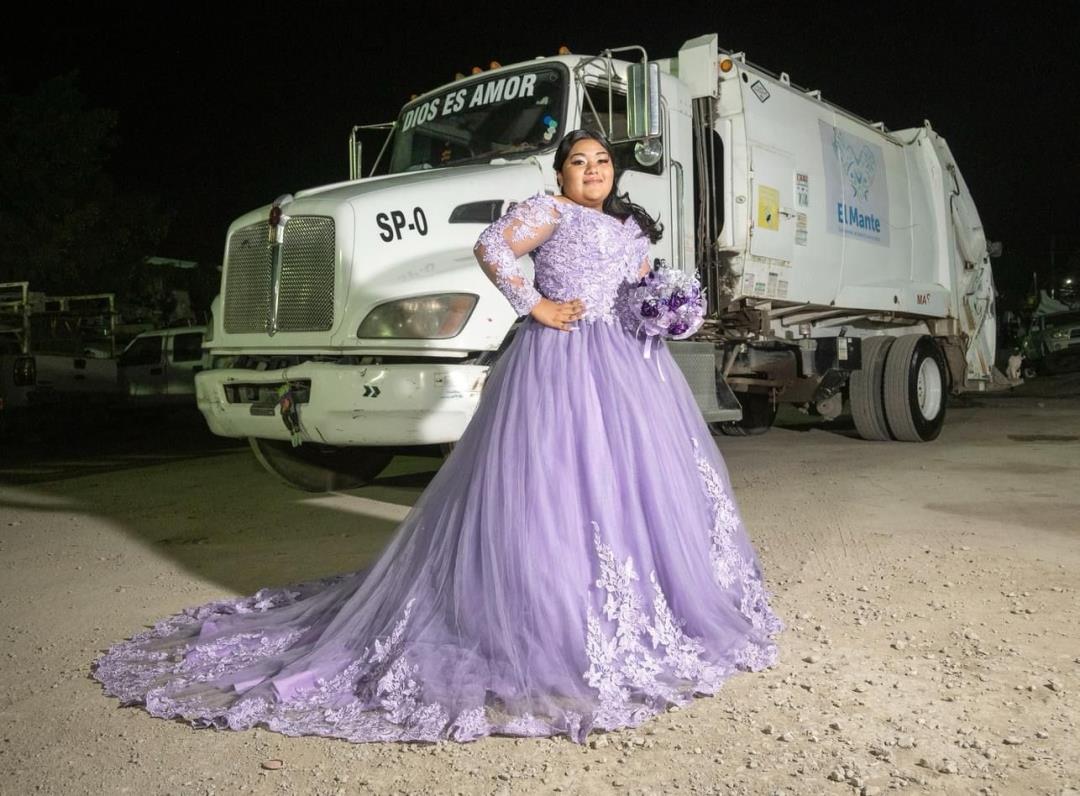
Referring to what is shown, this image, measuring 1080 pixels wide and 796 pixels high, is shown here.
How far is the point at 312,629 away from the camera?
11.9 feet

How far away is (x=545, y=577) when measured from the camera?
10.5ft

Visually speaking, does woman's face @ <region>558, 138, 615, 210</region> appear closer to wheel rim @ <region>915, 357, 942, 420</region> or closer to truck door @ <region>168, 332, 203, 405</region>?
wheel rim @ <region>915, 357, 942, 420</region>

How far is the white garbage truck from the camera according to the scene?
5.80 metres

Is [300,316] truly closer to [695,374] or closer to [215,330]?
[215,330]

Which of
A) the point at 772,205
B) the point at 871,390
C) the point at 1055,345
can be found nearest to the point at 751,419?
the point at 871,390

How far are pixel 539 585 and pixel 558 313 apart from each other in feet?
3.18

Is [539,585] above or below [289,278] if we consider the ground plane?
below

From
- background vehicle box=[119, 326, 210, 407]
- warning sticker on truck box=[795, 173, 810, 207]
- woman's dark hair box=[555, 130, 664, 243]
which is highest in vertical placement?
warning sticker on truck box=[795, 173, 810, 207]

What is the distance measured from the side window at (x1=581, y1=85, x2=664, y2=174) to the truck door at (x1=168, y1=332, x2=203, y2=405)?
1079 centimetres

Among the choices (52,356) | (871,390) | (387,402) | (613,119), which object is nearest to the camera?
(387,402)

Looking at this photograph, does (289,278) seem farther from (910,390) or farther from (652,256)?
(910,390)

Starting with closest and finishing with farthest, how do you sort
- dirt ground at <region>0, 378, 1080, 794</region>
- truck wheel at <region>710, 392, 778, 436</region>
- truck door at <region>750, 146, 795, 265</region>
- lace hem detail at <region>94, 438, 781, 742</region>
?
dirt ground at <region>0, 378, 1080, 794</region>
lace hem detail at <region>94, 438, 781, 742</region>
truck door at <region>750, 146, 795, 265</region>
truck wheel at <region>710, 392, 778, 436</region>

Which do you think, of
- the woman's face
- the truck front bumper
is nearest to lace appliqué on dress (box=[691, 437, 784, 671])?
the woman's face

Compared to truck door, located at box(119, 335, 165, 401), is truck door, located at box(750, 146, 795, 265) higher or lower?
higher
